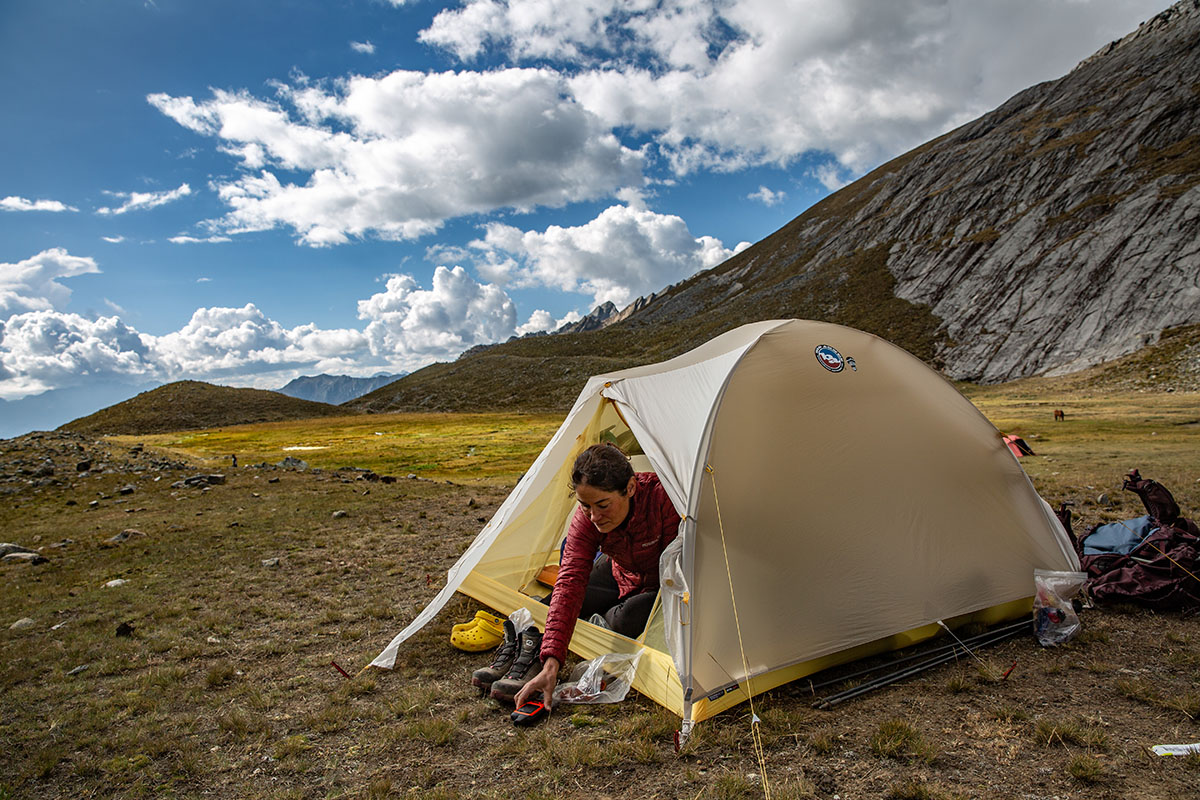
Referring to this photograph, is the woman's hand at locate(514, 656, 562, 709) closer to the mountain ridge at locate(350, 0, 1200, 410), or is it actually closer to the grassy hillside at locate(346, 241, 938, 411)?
the mountain ridge at locate(350, 0, 1200, 410)

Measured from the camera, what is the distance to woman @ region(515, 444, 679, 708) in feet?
16.7

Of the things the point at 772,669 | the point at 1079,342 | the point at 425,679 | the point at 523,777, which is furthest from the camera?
the point at 1079,342

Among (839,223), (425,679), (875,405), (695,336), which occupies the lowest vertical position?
(425,679)

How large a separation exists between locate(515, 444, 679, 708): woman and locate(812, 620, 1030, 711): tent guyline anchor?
1.76 m

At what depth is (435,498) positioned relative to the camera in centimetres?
1656

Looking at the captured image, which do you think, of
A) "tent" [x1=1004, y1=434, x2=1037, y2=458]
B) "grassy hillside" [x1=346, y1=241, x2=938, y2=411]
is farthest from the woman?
"grassy hillside" [x1=346, y1=241, x2=938, y2=411]

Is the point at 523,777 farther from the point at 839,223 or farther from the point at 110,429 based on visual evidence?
the point at 839,223

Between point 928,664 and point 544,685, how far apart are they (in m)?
3.51

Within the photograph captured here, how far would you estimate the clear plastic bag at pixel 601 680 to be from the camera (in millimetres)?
5121

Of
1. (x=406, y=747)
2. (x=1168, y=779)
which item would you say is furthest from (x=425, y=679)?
(x=1168, y=779)

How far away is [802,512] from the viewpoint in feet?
18.1

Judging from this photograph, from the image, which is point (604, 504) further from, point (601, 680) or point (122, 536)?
point (122, 536)

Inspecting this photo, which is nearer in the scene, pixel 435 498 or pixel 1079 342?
pixel 435 498

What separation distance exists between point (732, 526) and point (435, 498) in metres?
12.8
